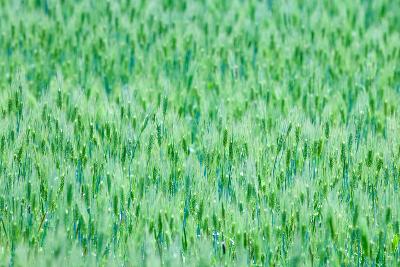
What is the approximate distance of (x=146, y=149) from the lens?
11.7 ft

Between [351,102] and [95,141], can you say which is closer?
[95,141]

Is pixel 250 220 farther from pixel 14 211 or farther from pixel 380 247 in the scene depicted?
pixel 14 211

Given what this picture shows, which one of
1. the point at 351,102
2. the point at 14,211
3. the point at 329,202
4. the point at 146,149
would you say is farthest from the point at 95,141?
the point at 351,102

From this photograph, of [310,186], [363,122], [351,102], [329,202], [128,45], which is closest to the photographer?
[329,202]

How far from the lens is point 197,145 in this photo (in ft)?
12.5

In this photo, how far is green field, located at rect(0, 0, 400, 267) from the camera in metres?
2.95

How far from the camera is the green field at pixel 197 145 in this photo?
2953 millimetres

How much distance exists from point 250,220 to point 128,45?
2.44 m

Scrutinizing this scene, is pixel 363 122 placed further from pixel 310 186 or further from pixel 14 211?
pixel 14 211

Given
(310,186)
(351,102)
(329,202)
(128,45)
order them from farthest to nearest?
(128,45) → (351,102) → (310,186) → (329,202)

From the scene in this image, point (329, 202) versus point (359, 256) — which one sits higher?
point (329, 202)

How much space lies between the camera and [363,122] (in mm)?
4066

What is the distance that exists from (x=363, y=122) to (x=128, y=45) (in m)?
1.80

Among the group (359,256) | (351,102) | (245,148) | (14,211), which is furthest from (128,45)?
(359,256)
